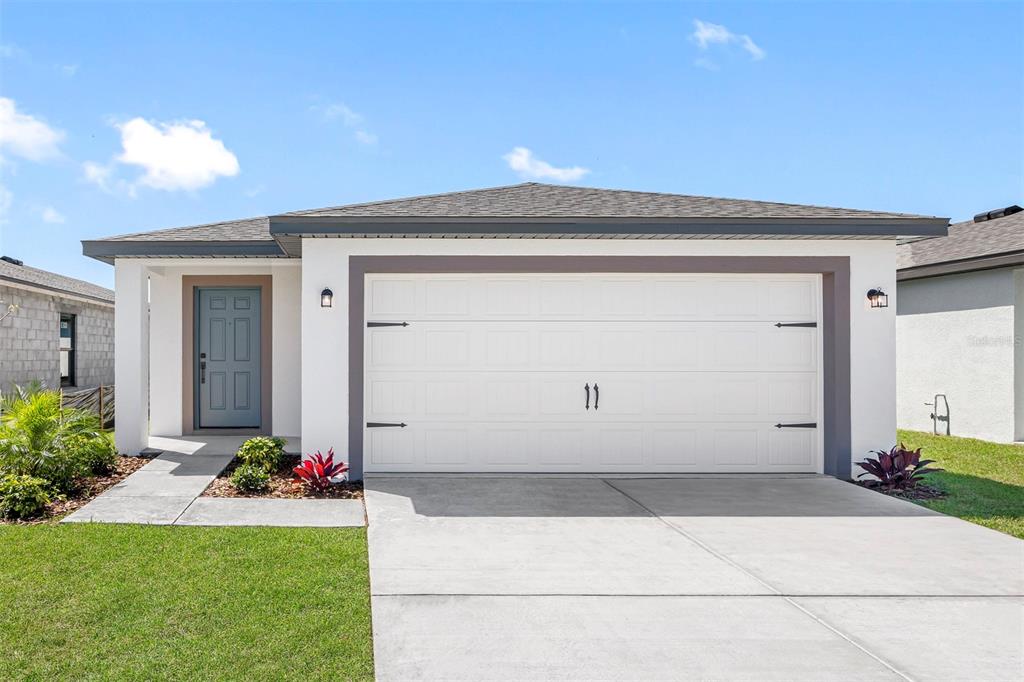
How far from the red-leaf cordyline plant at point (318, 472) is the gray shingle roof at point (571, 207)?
2.54 m

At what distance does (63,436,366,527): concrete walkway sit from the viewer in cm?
563

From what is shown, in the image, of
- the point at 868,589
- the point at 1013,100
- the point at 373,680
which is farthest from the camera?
the point at 1013,100

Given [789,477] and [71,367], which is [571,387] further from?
[71,367]

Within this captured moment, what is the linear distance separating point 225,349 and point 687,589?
8.30m

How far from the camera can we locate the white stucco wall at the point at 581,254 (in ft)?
24.0

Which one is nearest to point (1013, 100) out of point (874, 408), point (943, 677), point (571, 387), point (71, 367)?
point (874, 408)

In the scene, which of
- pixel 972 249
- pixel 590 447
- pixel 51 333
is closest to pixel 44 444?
pixel 590 447

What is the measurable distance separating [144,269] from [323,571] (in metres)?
6.22

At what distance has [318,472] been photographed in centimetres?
675

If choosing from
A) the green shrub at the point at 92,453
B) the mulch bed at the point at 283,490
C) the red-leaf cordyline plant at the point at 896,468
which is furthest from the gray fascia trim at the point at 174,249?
the red-leaf cordyline plant at the point at 896,468

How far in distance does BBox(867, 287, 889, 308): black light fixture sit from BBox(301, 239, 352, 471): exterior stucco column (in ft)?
19.4

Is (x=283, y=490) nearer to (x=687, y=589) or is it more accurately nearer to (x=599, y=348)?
(x=599, y=348)

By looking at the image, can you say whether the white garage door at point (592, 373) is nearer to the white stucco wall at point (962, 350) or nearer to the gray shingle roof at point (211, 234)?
the gray shingle roof at point (211, 234)

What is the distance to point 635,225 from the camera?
23.2 ft
